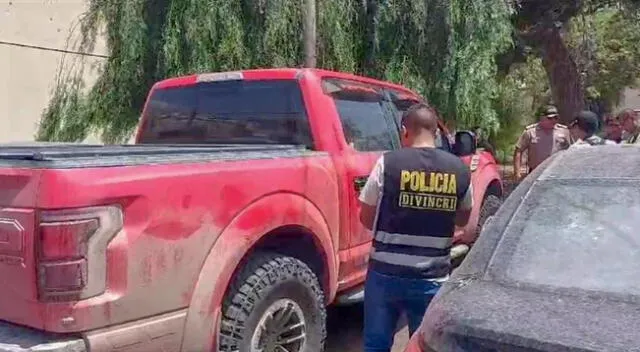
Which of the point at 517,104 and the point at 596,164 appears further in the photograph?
the point at 517,104

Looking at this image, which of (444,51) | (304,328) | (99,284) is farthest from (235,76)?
(444,51)

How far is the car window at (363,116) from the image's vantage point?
192 inches

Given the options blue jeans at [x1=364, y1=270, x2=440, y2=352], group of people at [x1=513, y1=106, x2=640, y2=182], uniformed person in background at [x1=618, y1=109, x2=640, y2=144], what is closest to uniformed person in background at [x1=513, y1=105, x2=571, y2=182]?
group of people at [x1=513, y1=106, x2=640, y2=182]

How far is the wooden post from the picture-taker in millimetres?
9656

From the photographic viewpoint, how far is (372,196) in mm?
3604

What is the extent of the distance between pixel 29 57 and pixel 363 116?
9.24 meters

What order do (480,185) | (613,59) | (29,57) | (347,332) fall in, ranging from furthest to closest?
(613,59), (29,57), (480,185), (347,332)

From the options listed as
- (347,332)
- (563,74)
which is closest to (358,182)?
(347,332)

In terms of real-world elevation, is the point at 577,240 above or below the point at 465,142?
below

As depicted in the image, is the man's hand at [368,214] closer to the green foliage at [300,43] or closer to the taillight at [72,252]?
the taillight at [72,252]

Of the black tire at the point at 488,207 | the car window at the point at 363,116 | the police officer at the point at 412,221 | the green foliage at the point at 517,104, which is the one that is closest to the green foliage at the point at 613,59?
the green foliage at the point at 517,104

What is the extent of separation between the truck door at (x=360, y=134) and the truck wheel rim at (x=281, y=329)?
0.75 m

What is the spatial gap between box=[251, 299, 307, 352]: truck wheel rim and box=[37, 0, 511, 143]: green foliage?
6308mm

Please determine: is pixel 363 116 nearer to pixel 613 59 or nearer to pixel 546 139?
pixel 546 139
